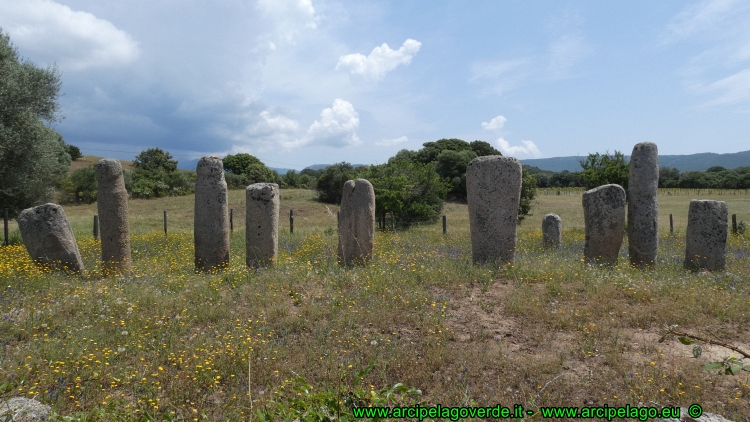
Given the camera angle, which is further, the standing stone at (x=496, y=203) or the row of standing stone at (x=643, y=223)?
the row of standing stone at (x=643, y=223)

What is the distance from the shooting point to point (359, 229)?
427 inches

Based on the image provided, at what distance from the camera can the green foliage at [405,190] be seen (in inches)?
905

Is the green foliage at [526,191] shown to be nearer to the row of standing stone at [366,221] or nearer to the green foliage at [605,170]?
the green foliage at [605,170]

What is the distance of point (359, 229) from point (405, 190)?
12.6 metres

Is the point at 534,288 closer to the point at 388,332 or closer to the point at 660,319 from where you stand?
the point at 660,319

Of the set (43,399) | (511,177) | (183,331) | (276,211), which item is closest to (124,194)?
(276,211)

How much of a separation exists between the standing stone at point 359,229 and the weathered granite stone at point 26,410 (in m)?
7.46

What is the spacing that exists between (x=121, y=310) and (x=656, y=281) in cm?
1023

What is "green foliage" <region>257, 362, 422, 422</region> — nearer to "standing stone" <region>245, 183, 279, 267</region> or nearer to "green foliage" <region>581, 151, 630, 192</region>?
"standing stone" <region>245, 183, 279, 267</region>

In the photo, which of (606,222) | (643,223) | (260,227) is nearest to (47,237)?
(260,227)

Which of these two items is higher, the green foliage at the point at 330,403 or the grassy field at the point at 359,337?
the green foliage at the point at 330,403

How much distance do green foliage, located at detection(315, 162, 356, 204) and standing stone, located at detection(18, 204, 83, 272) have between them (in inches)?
1151

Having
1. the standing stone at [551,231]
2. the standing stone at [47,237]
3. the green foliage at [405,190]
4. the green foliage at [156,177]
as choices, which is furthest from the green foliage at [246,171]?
the standing stone at [551,231]

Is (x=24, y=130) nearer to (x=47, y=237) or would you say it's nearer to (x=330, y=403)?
(x=47, y=237)
